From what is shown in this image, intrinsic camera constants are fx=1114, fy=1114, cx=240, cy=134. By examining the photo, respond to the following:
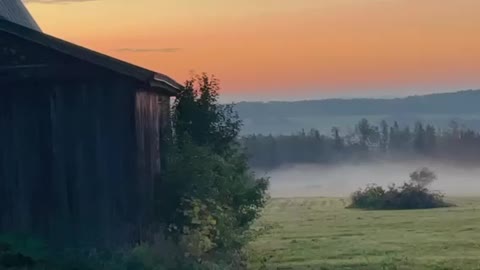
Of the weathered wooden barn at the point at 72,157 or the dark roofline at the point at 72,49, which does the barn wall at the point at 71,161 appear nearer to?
the weathered wooden barn at the point at 72,157

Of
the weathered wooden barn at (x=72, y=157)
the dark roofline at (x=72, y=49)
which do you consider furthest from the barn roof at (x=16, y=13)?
the dark roofline at (x=72, y=49)

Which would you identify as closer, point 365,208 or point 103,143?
point 103,143

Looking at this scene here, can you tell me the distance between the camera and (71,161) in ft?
66.2

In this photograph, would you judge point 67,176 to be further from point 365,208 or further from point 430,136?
point 430,136

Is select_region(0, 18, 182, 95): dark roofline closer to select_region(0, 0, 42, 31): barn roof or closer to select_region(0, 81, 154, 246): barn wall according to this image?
select_region(0, 81, 154, 246): barn wall

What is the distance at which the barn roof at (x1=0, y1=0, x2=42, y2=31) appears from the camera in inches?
1028

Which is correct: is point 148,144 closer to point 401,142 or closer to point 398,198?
point 398,198

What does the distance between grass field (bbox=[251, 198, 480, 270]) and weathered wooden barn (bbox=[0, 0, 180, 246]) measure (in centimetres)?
648

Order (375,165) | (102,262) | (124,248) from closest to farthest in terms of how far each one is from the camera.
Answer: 1. (102,262)
2. (124,248)
3. (375,165)

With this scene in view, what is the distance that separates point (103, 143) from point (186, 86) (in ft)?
20.7

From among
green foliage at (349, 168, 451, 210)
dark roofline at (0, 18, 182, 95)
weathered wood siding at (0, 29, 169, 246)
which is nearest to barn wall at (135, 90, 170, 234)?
weathered wood siding at (0, 29, 169, 246)

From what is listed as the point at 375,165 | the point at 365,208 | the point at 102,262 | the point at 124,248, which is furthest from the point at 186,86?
the point at 375,165

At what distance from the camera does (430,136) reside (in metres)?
95.6

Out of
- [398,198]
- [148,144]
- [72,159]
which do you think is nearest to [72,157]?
[72,159]
